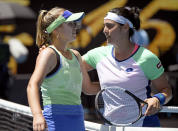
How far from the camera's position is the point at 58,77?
348 centimetres

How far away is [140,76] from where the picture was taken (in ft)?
13.0

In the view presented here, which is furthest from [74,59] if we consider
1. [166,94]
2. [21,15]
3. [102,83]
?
[21,15]

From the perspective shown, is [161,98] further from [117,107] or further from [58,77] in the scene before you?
[58,77]

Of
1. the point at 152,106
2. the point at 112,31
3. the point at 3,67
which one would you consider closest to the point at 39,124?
the point at 152,106

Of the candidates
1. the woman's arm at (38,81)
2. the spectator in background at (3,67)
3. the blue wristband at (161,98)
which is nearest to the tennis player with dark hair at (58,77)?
the woman's arm at (38,81)

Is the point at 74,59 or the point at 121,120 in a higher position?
the point at 74,59

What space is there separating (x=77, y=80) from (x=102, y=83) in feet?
1.59

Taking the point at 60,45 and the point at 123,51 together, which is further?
the point at 123,51

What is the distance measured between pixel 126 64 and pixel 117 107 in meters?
0.32

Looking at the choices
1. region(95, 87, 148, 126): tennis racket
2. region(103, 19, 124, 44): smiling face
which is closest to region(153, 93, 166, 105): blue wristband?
region(95, 87, 148, 126): tennis racket

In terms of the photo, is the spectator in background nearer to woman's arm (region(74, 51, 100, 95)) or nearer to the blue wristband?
woman's arm (region(74, 51, 100, 95))

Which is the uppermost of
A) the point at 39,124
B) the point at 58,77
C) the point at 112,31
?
the point at 112,31

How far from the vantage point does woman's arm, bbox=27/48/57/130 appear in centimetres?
319

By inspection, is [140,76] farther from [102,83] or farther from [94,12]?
[94,12]
